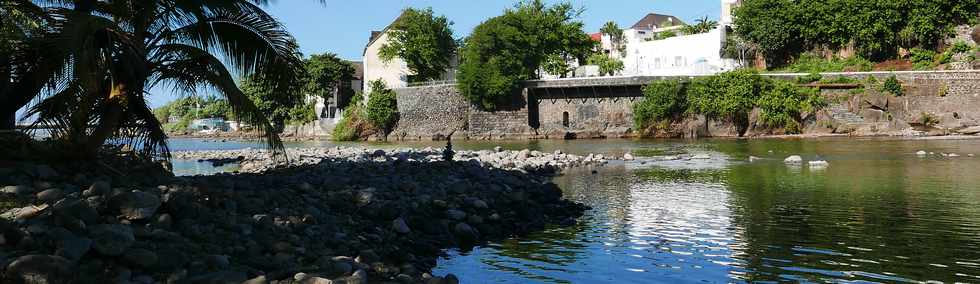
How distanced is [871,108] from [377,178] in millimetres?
44124

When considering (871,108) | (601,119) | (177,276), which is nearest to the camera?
(177,276)

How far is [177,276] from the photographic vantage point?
7004 mm

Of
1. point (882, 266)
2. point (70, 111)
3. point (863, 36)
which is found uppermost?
point (863, 36)

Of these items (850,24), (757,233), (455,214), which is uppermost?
(850,24)

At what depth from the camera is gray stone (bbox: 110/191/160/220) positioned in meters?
8.23

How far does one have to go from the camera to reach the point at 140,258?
7.06m

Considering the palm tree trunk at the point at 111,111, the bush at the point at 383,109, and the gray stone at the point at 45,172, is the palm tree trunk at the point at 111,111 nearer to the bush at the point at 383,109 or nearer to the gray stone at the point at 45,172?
the gray stone at the point at 45,172

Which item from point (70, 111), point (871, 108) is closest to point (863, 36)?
point (871, 108)

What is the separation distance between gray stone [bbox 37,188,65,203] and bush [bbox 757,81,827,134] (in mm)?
49392

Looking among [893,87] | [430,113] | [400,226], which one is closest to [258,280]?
[400,226]

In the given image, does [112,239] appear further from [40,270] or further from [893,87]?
[893,87]

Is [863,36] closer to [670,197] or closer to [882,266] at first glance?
[670,197]

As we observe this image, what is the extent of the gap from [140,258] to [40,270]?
0.90 metres

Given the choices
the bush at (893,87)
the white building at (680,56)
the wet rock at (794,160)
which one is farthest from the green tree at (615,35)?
the wet rock at (794,160)
